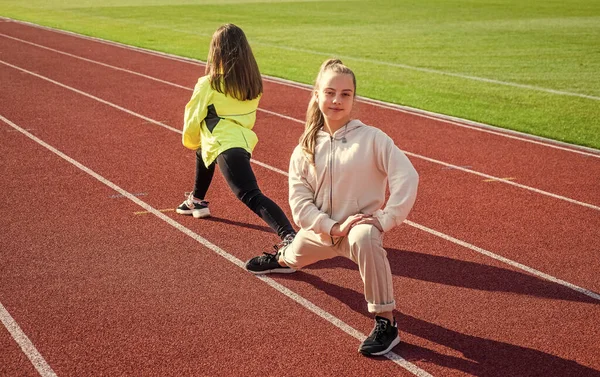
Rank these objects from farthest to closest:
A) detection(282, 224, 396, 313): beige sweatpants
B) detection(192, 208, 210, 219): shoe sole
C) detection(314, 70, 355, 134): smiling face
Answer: detection(192, 208, 210, 219): shoe sole → detection(314, 70, 355, 134): smiling face → detection(282, 224, 396, 313): beige sweatpants

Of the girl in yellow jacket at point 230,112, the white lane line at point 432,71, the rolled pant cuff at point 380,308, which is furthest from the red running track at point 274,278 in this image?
the white lane line at point 432,71

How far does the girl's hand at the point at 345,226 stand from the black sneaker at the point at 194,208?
2961 mm

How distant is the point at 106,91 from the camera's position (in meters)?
16.0

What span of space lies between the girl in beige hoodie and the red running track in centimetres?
41

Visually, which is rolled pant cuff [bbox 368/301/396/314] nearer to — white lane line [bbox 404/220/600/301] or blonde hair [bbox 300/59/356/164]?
blonde hair [bbox 300/59/356/164]

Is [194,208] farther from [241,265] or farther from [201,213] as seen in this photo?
[241,265]

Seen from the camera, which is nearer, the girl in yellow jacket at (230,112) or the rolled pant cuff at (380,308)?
the rolled pant cuff at (380,308)

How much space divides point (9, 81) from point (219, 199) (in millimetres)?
10757

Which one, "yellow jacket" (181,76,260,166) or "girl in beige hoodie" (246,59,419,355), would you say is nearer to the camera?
"girl in beige hoodie" (246,59,419,355)

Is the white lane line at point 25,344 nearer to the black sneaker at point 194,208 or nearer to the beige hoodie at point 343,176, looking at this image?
the beige hoodie at point 343,176

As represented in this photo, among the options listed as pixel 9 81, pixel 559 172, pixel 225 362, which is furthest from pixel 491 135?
pixel 9 81

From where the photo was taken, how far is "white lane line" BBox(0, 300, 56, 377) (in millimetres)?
4809

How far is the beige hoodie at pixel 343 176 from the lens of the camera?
503cm

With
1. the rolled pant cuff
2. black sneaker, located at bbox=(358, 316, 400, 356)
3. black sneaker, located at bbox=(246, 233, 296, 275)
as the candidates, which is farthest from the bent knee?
black sneaker, located at bbox=(246, 233, 296, 275)
